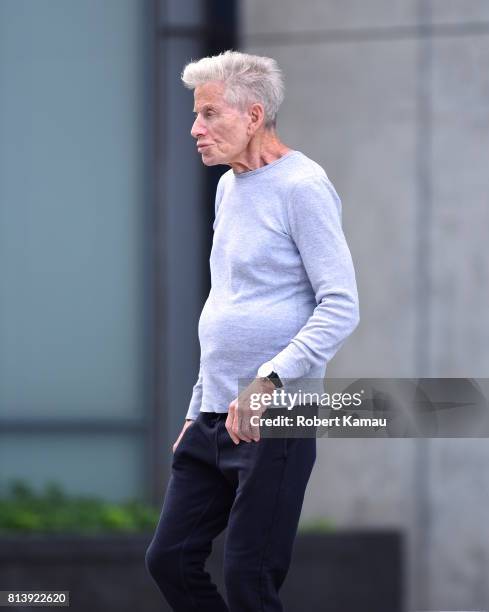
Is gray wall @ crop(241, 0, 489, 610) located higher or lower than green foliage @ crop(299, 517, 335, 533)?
higher

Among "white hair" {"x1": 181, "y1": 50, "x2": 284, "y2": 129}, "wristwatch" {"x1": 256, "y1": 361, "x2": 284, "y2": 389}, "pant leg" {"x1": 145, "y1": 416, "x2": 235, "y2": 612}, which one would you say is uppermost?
"white hair" {"x1": 181, "y1": 50, "x2": 284, "y2": 129}

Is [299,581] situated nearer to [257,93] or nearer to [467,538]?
[467,538]

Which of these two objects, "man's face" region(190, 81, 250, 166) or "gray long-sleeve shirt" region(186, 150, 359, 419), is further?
"man's face" region(190, 81, 250, 166)

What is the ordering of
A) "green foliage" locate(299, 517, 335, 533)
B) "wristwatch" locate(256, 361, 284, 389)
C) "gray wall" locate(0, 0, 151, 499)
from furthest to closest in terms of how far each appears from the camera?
"gray wall" locate(0, 0, 151, 499) < "green foliage" locate(299, 517, 335, 533) < "wristwatch" locate(256, 361, 284, 389)

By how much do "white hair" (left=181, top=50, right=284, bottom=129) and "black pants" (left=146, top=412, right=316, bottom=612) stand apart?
2.78 ft

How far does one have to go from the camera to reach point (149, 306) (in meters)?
7.37

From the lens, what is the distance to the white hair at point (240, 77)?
3.54 m

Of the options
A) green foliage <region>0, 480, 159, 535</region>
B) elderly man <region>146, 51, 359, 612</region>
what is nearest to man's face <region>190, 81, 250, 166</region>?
elderly man <region>146, 51, 359, 612</region>

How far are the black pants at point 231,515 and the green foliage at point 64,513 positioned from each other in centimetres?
335

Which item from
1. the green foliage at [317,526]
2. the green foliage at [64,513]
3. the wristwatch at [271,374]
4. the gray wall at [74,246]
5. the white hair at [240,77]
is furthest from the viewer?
the gray wall at [74,246]

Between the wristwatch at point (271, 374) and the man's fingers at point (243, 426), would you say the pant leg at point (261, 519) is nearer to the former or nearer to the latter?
the man's fingers at point (243, 426)

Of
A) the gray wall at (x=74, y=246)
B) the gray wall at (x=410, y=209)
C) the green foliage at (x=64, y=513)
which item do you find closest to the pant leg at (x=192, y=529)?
the green foliage at (x=64, y=513)

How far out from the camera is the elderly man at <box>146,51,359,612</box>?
342 cm

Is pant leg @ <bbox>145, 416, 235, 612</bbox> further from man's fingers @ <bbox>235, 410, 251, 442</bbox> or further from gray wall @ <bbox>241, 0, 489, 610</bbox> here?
gray wall @ <bbox>241, 0, 489, 610</bbox>
